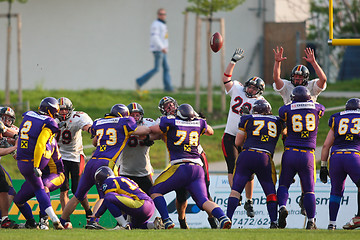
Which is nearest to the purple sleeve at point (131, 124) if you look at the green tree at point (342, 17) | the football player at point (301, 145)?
the football player at point (301, 145)

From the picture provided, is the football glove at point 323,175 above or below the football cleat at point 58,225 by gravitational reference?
above

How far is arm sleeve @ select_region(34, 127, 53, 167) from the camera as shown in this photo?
432 inches

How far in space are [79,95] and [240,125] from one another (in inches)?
373

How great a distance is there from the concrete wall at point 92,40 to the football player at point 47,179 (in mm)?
10896

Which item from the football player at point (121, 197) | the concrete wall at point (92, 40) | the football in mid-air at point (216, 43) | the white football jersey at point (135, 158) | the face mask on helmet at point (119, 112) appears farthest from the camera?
the concrete wall at point (92, 40)

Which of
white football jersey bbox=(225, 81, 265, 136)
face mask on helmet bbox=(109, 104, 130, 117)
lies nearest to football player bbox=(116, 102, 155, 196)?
face mask on helmet bbox=(109, 104, 130, 117)

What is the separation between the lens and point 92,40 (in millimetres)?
22703

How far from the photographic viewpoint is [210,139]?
17297 millimetres

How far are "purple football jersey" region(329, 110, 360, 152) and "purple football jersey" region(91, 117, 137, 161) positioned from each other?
2.72 metres

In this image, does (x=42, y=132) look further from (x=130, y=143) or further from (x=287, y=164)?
(x=287, y=164)

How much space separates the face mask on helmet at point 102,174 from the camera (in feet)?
35.4

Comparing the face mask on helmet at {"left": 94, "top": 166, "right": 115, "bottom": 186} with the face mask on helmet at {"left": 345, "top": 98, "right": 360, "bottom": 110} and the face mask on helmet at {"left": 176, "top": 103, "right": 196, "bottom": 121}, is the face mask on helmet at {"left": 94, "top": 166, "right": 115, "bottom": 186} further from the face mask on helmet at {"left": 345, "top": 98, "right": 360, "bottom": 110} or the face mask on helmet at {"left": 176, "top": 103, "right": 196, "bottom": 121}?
the face mask on helmet at {"left": 345, "top": 98, "right": 360, "bottom": 110}

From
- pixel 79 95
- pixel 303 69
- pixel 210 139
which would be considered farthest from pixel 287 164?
pixel 79 95

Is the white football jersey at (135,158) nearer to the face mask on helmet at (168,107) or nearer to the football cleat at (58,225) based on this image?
the face mask on helmet at (168,107)
